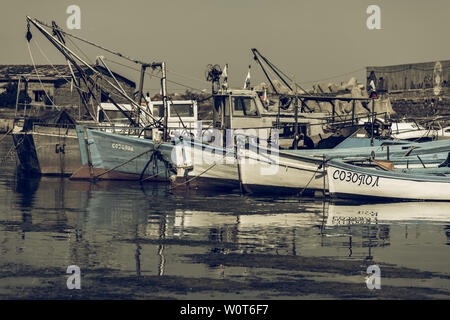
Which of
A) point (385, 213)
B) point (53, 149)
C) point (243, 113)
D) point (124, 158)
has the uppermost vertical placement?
point (243, 113)

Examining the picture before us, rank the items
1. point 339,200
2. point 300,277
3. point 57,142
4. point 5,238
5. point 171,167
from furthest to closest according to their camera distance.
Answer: point 57,142 → point 171,167 → point 339,200 → point 5,238 → point 300,277

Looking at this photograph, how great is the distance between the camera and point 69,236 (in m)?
17.1

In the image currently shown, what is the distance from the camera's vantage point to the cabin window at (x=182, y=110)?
3459 centimetres

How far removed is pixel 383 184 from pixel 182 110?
1252 cm

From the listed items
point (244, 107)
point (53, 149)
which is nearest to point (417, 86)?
point (244, 107)

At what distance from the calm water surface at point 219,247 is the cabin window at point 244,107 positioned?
7486 mm

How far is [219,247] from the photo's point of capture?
16.0 meters

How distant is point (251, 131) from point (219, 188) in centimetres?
451

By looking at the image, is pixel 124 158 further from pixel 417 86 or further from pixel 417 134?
pixel 417 86

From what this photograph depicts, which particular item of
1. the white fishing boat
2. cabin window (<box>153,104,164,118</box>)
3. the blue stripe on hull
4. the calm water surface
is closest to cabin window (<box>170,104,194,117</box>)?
cabin window (<box>153,104,164,118</box>)

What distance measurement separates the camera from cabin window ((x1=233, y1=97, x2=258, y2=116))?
107 ft

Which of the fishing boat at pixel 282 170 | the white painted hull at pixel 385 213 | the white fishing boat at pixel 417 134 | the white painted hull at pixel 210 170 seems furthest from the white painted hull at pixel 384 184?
the white fishing boat at pixel 417 134

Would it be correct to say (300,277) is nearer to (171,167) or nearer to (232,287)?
(232,287)
